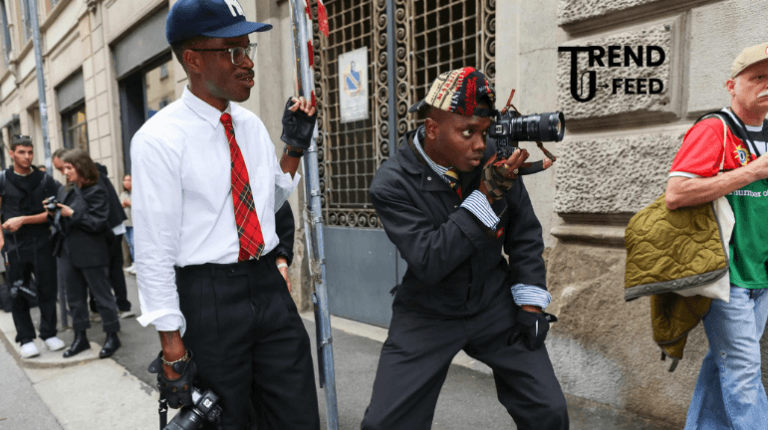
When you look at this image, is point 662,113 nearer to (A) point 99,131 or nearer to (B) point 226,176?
(B) point 226,176

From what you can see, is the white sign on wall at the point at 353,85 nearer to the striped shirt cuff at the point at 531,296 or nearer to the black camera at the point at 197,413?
the striped shirt cuff at the point at 531,296

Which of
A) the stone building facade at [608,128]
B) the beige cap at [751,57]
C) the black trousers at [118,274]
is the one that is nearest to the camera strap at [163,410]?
the stone building facade at [608,128]

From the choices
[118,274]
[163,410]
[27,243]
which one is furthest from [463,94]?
[118,274]

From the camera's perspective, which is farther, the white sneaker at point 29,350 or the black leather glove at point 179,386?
the white sneaker at point 29,350

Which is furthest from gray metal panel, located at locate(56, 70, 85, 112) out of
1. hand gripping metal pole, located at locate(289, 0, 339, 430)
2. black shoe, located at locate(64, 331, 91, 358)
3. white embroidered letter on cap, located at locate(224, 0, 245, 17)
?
white embroidered letter on cap, located at locate(224, 0, 245, 17)

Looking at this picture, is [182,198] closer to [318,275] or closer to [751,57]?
[318,275]

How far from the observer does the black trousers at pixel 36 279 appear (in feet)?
15.9

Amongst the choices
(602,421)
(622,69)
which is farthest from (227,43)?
(602,421)

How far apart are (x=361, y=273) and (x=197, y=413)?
359cm

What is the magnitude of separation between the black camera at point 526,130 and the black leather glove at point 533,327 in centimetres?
57

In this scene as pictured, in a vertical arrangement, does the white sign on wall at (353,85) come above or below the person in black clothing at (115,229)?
above

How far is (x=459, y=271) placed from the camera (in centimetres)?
206

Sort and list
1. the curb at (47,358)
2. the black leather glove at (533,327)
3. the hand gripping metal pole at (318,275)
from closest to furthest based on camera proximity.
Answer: the black leather glove at (533,327) < the hand gripping metal pole at (318,275) < the curb at (47,358)

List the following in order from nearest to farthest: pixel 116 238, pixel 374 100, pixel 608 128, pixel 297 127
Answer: pixel 297 127, pixel 608 128, pixel 374 100, pixel 116 238
